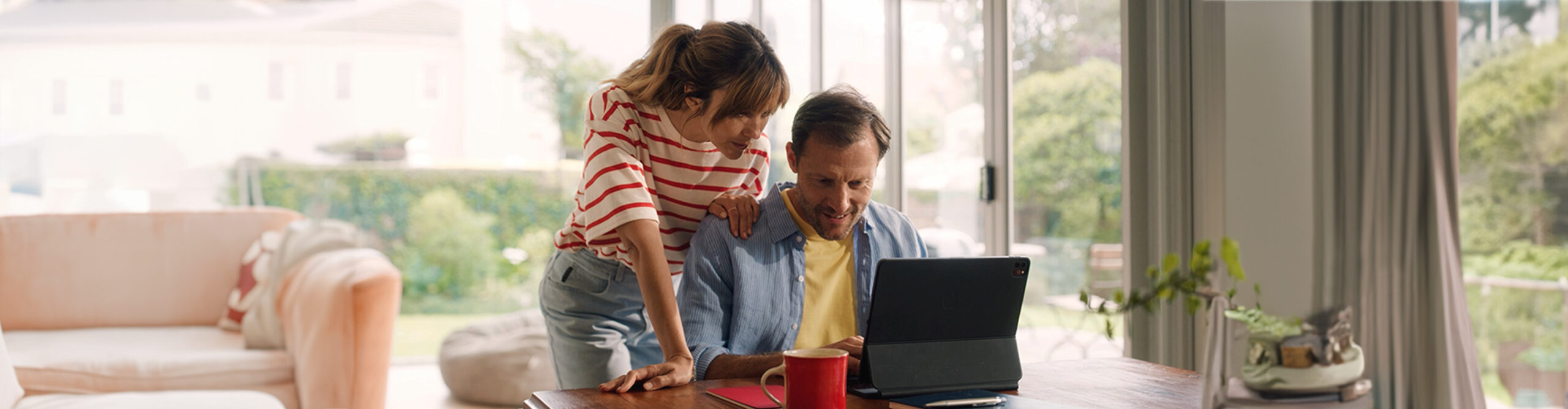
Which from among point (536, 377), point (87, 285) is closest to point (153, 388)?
point (87, 285)

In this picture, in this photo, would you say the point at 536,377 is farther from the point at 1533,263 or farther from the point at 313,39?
the point at 1533,263

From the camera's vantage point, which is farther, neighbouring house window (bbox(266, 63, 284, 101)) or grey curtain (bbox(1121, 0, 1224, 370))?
neighbouring house window (bbox(266, 63, 284, 101))

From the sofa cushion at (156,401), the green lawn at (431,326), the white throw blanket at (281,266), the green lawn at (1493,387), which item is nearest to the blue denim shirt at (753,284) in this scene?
the green lawn at (1493,387)

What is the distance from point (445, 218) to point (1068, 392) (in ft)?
15.7

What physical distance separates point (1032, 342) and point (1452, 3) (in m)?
1.68

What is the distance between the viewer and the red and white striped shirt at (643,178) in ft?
4.60

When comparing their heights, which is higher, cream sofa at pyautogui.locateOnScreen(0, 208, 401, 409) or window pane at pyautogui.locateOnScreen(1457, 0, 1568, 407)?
Answer: window pane at pyautogui.locateOnScreen(1457, 0, 1568, 407)

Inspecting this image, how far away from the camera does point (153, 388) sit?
270cm

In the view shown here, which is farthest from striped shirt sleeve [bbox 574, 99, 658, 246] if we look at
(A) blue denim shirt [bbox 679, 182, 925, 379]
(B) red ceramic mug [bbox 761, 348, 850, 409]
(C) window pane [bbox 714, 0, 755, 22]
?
→ (C) window pane [bbox 714, 0, 755, 22]

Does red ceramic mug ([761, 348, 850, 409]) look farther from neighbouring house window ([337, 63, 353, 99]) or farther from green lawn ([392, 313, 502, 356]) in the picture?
green lawn ([392, 313, 502, 356])

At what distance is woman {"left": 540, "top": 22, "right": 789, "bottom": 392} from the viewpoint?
139 cm

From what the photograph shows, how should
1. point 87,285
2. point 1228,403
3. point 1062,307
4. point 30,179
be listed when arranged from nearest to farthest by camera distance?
point 1228,403, point 1062,307, point 87,285, point 30,179

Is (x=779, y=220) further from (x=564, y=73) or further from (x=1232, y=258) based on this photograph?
(x=564, y=73)

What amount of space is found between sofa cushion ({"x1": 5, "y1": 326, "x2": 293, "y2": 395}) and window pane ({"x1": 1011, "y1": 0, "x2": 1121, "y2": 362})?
201 centimetres
